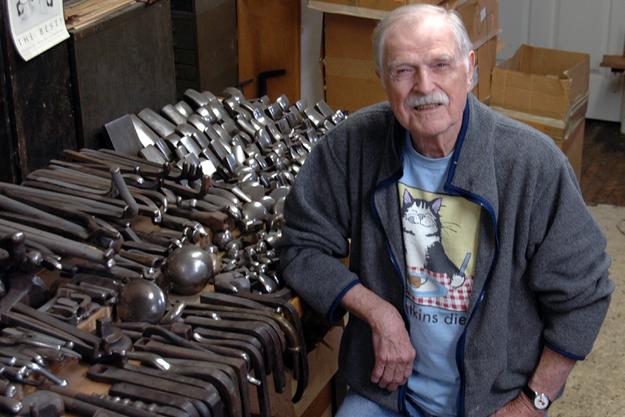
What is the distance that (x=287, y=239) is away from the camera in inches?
76.4

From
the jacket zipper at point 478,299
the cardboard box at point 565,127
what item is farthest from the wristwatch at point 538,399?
the cardboard box at point 565,127

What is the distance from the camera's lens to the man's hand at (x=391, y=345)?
73.6 inches

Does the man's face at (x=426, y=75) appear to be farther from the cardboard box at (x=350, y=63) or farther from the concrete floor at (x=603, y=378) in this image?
the cardboard box at (x=350, y=63)

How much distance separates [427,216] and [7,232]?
30.9 inches

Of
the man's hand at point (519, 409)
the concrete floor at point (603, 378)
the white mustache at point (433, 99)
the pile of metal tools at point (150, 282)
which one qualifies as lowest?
the concrete floor at point (603, 378)

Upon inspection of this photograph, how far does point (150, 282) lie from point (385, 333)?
0.46m

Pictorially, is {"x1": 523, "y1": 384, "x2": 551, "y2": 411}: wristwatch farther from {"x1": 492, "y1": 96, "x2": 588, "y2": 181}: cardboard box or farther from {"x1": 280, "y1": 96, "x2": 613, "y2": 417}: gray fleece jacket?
{"x1": 492, "y1": 96, "x2": 588, "y2": 181}: cardboard box

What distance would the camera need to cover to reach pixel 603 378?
123 inches

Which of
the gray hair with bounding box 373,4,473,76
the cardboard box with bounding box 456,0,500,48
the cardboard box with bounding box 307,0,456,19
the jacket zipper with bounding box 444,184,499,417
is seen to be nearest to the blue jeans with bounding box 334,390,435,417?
the jacket zipper with bounding box 444,184,499,417

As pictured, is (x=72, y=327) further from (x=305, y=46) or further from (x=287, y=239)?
(x=305, y=46)

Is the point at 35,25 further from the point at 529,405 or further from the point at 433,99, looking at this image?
the point at 529,405

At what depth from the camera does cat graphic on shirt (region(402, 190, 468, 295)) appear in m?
1.85

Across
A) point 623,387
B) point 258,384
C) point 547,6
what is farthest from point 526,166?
point 547,6

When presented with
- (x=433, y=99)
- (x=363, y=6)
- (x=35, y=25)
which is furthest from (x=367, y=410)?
(x=363, y=6)
